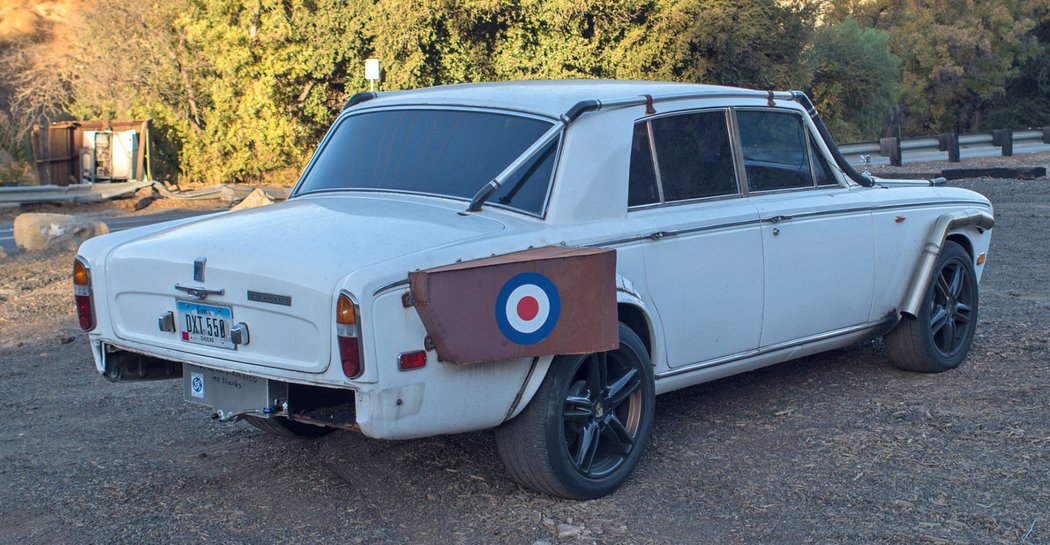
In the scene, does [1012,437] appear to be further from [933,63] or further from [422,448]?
[933,63]

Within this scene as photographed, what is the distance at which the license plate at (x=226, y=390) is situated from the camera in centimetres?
429

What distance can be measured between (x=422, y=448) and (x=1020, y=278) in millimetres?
6676

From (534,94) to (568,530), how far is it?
2017mm

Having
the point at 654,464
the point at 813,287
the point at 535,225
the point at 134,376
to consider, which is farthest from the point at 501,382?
the point at 813,287

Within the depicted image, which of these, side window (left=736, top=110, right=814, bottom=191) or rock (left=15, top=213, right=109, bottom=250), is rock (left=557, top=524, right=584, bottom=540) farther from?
rock (left=15, top=213, right=109, bottom=250)

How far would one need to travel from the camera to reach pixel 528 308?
411cm

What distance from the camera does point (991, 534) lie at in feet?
13.6

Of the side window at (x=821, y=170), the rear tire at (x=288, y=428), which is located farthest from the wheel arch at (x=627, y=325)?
the side window at (x=821, y=170)

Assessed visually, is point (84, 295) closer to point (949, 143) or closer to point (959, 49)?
point (949, 143)

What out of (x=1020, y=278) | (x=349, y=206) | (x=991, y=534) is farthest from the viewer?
(x=1020, y=278)

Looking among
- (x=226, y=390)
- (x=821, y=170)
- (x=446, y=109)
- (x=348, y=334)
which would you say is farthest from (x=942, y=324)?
(x=226, y=390)

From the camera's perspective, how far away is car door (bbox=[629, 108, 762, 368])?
16.1 ft

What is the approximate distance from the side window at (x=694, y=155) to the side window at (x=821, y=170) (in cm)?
76

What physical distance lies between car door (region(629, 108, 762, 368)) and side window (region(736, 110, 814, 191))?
15 cm
